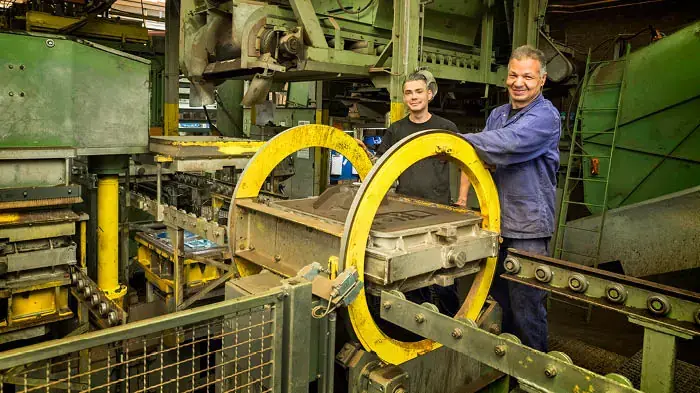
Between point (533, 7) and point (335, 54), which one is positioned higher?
point (533, 7)

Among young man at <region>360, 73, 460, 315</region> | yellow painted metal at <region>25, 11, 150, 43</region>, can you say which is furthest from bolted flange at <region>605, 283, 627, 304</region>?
yellow painted metal at <region>25, 11, 150, 43</region>

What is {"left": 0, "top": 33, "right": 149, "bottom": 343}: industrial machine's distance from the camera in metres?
2.66

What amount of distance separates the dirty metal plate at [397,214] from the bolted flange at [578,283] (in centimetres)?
45

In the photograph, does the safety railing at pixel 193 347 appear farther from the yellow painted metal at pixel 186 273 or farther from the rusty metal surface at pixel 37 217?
the yellow painted metal at pixel 186 273

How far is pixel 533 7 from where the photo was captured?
5.39m

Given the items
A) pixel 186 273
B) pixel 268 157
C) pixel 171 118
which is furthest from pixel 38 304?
pixel 171 118

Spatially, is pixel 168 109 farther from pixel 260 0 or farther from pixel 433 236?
pixel 433 236

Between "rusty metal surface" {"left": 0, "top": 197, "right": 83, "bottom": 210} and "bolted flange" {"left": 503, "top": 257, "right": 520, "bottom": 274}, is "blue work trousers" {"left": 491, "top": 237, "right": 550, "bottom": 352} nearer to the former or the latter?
"bolted flange" {"left": 503, "top": 257, "right": 520, "bottom": 274}

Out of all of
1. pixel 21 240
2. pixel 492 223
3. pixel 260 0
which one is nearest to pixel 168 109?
pixel 260 0

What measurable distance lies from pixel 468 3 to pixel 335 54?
1.77 meters

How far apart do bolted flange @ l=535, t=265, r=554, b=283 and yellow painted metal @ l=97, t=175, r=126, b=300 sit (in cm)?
271

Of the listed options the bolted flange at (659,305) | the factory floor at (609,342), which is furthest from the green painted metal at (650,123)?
the bolted flange at (659,305)

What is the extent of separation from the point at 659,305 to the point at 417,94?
1785 mm

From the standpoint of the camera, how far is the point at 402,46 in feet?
14.1
